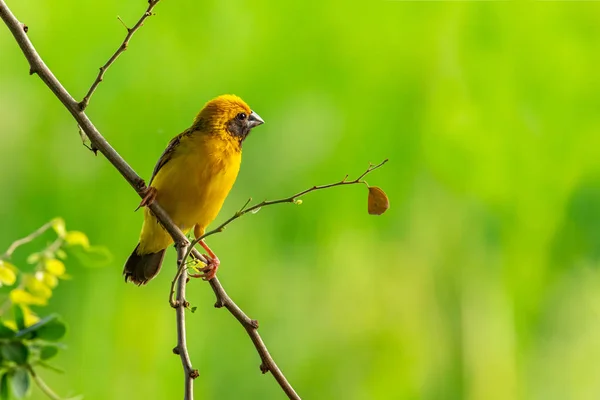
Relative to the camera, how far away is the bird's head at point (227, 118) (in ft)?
9.05

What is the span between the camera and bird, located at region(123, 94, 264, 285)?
8.57 ft

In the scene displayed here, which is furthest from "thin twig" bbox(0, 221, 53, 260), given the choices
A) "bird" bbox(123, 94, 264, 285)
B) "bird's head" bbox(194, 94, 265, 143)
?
"bird's head" bbox(194, 94, 265, 143)

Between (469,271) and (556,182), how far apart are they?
2.32ft

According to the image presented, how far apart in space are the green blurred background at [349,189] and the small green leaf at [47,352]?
227 cm

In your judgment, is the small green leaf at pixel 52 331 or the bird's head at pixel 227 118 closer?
the small green leaf at pixel 52 331

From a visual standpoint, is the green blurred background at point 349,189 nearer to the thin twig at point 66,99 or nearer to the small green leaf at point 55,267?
the small green leaf at point 55,267

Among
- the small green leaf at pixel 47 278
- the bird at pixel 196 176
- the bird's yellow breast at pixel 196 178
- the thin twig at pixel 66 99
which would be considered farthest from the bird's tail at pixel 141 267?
the thin twig at pixel 66 99

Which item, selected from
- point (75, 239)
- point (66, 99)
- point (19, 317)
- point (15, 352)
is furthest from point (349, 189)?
point (15, 352)

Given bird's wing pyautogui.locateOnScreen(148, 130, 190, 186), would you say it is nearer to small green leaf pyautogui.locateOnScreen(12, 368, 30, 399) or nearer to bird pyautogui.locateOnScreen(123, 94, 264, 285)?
bird pyautogui.locateOnScreen(123, 94, 264, 285)

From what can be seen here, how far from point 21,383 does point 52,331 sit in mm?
105

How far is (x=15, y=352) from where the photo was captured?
4.43 ft

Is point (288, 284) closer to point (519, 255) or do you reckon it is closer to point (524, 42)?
point (519, 255)

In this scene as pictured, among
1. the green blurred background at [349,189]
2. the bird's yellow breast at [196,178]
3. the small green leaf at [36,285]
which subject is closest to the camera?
the small green leaf at [36,285]

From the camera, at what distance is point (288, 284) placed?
4055 mm
